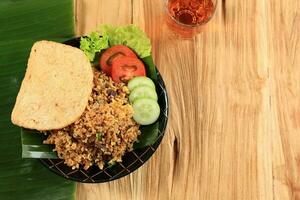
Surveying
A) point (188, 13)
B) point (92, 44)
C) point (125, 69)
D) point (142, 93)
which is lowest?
point (142, 93)

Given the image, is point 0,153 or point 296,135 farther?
point 296,135

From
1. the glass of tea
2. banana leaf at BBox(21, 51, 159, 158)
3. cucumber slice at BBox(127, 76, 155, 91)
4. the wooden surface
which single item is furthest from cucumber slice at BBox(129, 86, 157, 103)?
the glass of tea

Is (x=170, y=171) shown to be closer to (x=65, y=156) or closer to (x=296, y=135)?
(x=65, y=156)

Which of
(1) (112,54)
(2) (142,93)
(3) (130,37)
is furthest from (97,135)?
(3) (130,37)

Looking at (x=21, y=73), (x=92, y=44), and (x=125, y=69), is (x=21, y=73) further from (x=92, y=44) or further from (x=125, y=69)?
(x=125, y=69)

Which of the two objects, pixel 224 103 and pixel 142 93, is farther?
pixel 224 103

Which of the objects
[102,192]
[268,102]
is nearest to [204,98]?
[268,102]

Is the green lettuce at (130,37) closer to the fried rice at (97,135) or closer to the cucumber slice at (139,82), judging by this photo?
the cucumber slice at (139,82)
